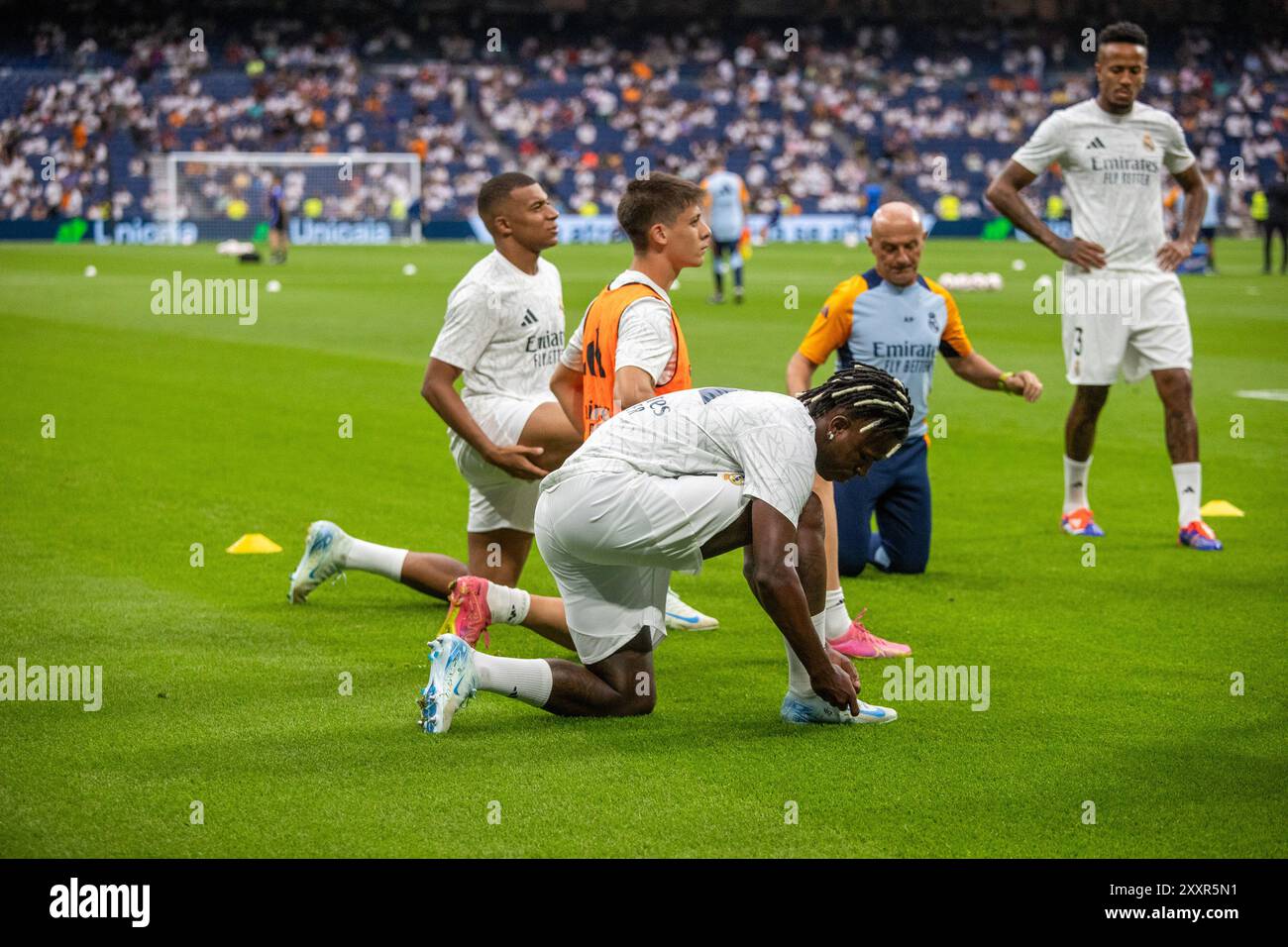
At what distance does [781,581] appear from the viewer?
16.8 ft

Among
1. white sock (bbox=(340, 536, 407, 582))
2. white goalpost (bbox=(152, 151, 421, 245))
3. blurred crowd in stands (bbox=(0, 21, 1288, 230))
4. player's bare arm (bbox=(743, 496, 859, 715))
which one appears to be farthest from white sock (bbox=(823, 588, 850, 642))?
blurred crowd in stands (bbox=(0, 21, 1288, 230))

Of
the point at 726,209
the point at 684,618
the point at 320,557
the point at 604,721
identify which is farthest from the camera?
the point at 726,209

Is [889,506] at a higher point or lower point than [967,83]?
lower

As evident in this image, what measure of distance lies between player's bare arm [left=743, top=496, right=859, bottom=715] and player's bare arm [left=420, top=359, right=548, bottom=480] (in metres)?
2.02

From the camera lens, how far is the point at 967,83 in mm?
58344

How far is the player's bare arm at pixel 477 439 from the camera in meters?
7.10

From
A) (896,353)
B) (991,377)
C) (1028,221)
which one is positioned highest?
(1028,221)

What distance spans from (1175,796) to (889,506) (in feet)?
12.1

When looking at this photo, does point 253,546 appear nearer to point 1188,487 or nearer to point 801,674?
point 801,674

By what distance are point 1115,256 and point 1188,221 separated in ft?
2.57

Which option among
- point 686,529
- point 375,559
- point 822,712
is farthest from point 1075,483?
point 686,529

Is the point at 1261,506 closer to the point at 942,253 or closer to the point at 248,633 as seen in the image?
the point at 248,633

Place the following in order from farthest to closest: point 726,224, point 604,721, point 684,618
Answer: point 726,224, point 684,618, point 604,721
